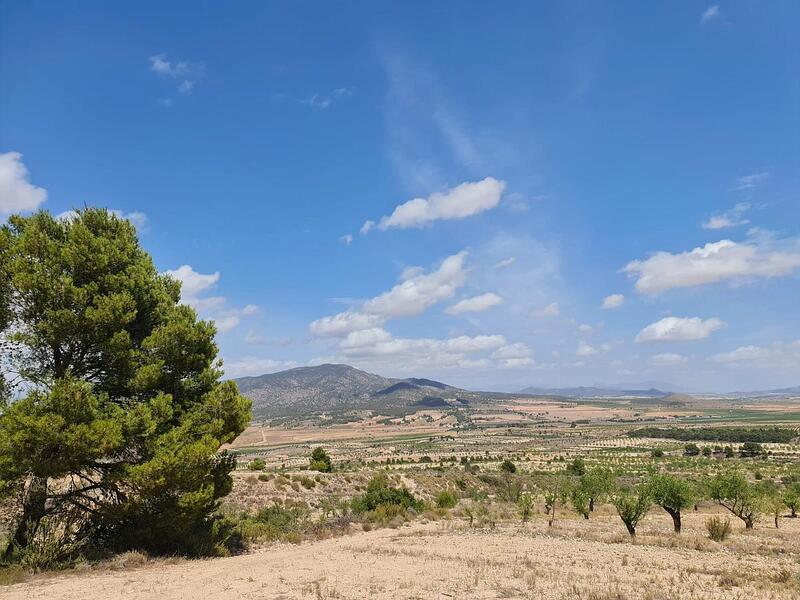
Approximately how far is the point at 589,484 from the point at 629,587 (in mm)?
25472

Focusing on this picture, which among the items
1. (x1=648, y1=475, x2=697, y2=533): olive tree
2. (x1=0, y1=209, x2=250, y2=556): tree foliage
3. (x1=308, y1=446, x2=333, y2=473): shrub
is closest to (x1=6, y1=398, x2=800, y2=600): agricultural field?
(x1=648, y1=475, x2=697, y2=533): olive tree

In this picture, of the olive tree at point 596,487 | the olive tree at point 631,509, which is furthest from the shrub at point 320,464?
the olive tree at point 631,509

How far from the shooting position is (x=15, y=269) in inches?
565

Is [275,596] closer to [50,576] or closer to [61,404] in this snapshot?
[50,576]

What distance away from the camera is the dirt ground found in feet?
37.0

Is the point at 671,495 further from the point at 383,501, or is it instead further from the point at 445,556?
the point at 383,501

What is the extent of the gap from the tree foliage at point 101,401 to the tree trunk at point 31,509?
0.11ft

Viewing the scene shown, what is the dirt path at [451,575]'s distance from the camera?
11219 mm

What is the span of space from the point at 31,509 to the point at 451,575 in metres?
12.5

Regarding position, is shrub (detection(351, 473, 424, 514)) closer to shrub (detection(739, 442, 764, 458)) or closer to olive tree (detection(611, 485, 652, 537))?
olive tree (detection(611, 485, 652, 537))

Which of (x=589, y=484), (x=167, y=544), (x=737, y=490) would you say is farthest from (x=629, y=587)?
(x=589, y=484)

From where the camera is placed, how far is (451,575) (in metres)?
13.2

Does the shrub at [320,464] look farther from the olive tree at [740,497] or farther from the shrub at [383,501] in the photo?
the olive tree at [740,497]

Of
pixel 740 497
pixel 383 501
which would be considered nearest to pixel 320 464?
pixel 383 501
